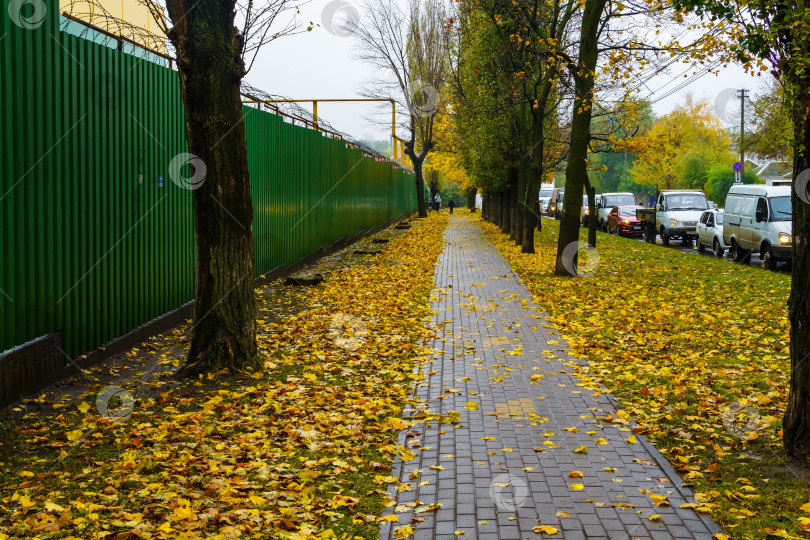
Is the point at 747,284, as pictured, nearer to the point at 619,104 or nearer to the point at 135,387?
the point at 619,104

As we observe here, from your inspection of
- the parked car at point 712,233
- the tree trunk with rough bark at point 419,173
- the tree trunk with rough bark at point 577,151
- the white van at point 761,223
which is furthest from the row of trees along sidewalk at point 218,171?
the tree trunk with rough bark at point 419,173

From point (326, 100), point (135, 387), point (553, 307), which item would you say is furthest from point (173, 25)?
point (326, 100)

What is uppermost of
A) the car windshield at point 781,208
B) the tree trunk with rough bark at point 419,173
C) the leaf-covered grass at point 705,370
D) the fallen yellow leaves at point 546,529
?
the tree trunk with rough bark at point 419,173

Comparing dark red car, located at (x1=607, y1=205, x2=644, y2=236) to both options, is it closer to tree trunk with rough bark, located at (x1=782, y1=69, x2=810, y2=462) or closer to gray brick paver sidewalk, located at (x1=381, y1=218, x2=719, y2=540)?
gray brick paver sidewalk, located at (x1=381, y1=218, x2=719, y2=540)

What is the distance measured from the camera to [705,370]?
775 centimetres

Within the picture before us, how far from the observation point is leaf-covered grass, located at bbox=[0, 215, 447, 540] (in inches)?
165

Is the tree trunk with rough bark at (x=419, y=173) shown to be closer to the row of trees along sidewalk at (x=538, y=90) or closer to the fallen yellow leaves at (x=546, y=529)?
the row of trees along sidewalk at (x=538, y=90)

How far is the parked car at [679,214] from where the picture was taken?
2869 centimetres

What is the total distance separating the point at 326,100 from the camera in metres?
37.0

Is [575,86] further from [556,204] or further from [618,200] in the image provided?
[556,204]

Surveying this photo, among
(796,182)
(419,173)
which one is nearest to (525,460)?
(796,182)

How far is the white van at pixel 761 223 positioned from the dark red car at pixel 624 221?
12802mm

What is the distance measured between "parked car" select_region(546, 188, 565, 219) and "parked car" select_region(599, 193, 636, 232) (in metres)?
6.57

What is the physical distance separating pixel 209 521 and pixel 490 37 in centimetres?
2377
